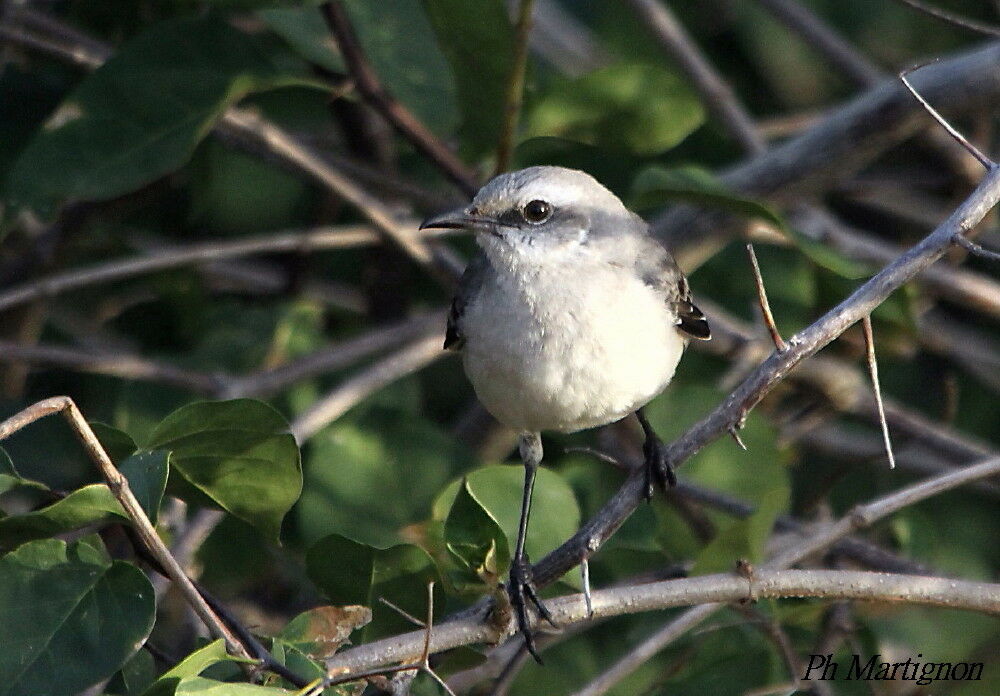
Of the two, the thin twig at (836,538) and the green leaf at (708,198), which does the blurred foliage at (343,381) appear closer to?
the green leaf at (708,198)

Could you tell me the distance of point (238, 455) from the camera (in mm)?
3088

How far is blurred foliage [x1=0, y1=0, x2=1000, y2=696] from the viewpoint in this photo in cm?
290

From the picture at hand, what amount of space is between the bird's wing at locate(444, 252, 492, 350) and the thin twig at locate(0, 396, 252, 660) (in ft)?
4.62

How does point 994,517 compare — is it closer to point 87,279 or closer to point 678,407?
point 678,407

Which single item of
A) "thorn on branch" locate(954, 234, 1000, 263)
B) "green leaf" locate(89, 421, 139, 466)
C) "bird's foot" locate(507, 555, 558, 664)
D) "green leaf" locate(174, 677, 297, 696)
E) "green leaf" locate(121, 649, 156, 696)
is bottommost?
"bird's foot" locate(507, 555, 558, 664)

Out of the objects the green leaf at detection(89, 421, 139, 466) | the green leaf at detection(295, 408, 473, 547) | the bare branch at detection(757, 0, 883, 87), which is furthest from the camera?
the bare branch at detection(757, 0, 883, 87)

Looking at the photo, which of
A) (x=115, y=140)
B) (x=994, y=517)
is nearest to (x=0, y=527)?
(x=115, y=140)

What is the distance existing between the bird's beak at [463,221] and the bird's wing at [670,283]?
489 millimetres

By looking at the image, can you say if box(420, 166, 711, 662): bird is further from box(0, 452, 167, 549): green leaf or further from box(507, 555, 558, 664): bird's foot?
box(0, 452, 167, 549): green leaf

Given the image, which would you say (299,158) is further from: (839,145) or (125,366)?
(839,145)

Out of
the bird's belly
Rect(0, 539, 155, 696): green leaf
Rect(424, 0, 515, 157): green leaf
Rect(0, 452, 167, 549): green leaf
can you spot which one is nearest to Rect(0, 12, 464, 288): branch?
Rect(424, 0, 515, 157): green leaf

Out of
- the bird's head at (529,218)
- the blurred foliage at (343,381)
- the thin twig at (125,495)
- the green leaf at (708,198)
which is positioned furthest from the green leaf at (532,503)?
the thin twig at (125,495)

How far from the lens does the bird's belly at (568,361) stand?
11.4 feet

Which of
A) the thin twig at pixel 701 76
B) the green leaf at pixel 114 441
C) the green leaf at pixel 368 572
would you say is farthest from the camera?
the thin twig at pixel 701 76
